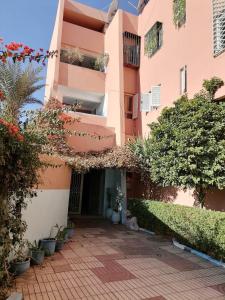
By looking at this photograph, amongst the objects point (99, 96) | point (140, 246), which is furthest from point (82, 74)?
point (140, 246)

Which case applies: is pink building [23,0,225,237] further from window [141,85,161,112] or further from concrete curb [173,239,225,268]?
concrete curb [173,239,225,268]

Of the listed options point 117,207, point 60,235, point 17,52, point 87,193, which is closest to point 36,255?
point 60,235

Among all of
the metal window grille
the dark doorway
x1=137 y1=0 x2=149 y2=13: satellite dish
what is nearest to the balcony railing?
the metal window grille

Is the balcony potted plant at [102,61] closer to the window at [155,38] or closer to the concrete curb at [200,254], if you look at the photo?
the window at [155,38]

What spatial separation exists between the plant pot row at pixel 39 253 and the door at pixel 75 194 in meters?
7.75

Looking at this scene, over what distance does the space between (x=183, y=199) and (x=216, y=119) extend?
4264 millimetres

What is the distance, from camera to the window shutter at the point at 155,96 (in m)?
14.2

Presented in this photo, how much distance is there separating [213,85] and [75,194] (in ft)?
34.3

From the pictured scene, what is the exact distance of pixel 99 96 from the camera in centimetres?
1806

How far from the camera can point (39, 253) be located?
6.67 metres

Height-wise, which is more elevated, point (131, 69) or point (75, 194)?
point (131, 69)

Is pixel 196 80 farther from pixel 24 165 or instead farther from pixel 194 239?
pixel 24 165

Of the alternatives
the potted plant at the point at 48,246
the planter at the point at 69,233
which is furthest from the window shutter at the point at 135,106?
the potted plant at the point at 48,246

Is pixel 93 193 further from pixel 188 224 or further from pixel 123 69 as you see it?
pixel 188 224
